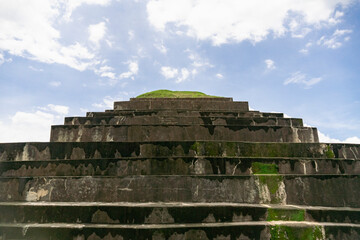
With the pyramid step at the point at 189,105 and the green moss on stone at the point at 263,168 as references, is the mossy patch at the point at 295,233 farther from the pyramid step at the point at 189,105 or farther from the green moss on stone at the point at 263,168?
the pyramid step at the point at 189,105

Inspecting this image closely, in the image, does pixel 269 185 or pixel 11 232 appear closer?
pixel 11 232

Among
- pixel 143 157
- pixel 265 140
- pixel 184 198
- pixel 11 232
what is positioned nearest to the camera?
pixel 11 232

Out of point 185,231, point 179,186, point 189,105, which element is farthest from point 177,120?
point 185,231

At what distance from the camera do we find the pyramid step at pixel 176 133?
7785 mm

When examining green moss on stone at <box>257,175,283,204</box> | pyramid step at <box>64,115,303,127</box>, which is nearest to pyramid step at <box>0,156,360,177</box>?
green moss on stone at <box>257,175,283,204</box>

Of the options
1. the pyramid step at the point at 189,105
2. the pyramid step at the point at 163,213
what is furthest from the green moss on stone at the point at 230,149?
the pyramid step at the point at 189,105

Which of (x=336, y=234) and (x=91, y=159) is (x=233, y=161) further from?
(x=91, y=159)

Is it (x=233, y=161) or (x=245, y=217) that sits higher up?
(x=233, y=161)

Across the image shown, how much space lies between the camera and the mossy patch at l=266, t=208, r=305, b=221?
5395 millimetres

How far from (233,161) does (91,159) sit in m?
3.85

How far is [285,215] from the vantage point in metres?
5.42

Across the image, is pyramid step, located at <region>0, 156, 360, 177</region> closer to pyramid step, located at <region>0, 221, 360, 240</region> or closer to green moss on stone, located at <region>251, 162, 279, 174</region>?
green moss on stone, located at <region>251, 162, 279, 174</region>

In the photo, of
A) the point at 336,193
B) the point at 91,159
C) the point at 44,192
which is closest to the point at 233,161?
the point at 336,193

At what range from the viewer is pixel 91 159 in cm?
645
